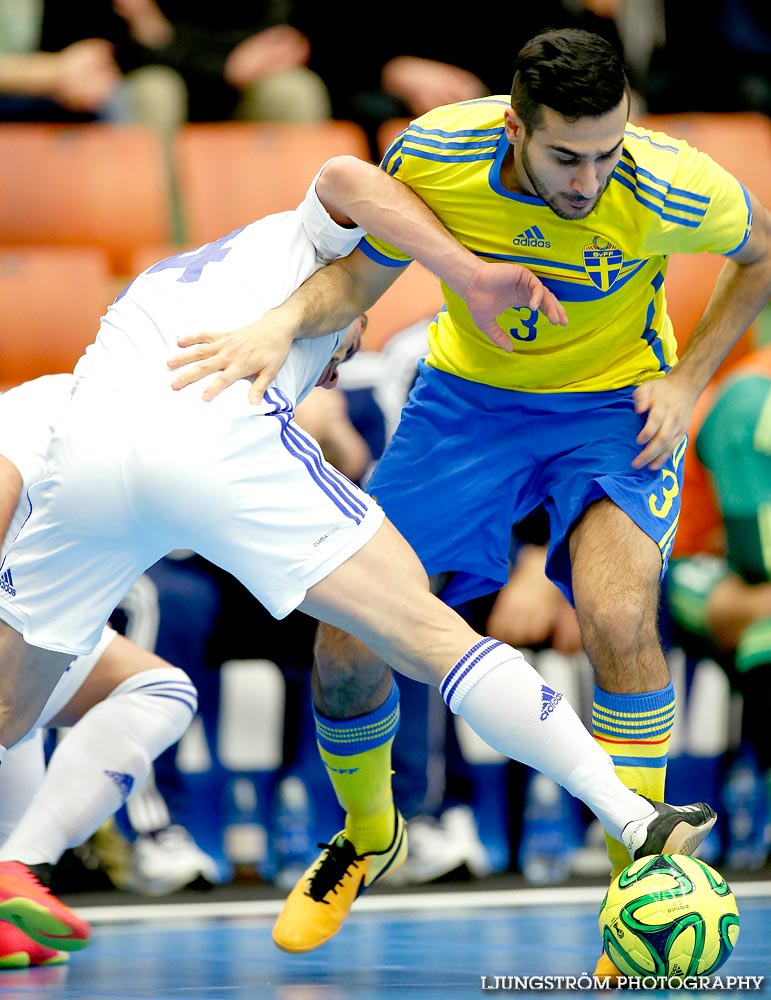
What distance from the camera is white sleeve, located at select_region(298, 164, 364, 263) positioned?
3.62 m

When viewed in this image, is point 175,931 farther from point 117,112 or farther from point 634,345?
point 117,112

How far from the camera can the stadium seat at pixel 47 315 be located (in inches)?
249

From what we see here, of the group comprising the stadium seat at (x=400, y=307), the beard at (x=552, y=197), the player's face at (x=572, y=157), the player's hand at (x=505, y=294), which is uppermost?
the player's face at (x=572, y=157)

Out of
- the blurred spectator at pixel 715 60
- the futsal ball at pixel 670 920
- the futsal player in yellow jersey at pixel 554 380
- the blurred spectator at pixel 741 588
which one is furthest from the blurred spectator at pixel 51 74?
the futsal ball at pixel 670 920

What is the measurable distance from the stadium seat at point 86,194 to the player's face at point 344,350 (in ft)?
11.1

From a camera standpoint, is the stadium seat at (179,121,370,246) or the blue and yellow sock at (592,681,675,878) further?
the stadium seat at (179,121,370,246)

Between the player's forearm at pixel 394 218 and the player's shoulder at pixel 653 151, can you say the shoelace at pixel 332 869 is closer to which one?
the player's forearm at pixel 394 218

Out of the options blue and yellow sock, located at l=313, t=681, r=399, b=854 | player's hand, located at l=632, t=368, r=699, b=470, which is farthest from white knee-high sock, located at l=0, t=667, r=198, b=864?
player's hand, located at l=632, t=368, r=699, b=470

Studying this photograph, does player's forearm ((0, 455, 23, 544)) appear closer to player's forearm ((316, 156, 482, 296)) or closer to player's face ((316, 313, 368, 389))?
player's face ((316, 313, 368, 389))

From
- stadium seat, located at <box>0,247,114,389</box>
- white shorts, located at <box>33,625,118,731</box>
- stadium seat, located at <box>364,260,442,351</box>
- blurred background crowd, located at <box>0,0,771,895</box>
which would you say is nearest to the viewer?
white shorts, located at <box>33,625,118,731</box>

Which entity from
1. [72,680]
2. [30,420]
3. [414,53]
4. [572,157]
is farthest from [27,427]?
[414,53]

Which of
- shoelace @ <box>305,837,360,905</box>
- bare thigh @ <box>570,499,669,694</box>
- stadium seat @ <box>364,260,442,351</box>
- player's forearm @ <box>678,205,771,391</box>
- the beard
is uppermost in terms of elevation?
the beard

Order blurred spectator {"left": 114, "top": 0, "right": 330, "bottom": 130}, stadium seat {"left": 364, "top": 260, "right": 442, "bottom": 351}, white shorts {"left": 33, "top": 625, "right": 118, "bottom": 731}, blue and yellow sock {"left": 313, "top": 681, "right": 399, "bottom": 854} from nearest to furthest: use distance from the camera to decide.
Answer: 1. blue and yellow sock {"left": 313, "top": 681, "right": 399, "bottom": 854}
2. white shorts {"left": 33, "top": 625, "right": 118, "bottom": 731}
3. stadium seat {"left": 364, "top": 260, "right": 442, "bottom": 351}
4. blurred spectator {"left": 114, "top": 0, "right": 330, "bottom": 130}

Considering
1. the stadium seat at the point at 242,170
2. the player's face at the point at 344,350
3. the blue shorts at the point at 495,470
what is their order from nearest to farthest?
the blue shorts at the point at 495,470
the player's face at the point at 344,350
the stadium seat at the point at 242,170
